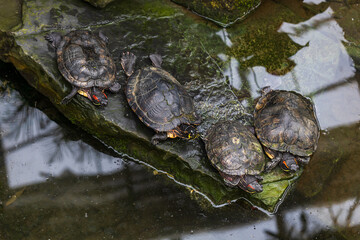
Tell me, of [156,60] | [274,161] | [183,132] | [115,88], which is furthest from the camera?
[156,60]

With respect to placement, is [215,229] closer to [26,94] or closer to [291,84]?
[291,84]

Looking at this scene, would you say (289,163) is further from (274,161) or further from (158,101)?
(158,101)

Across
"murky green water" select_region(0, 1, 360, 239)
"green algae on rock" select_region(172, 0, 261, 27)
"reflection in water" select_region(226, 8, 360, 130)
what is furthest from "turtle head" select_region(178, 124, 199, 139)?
"green algae on rock" select_region(172, 0, 261, 27)

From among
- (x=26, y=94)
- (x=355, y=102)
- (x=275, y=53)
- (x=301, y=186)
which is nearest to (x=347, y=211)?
(x=301, y=186)

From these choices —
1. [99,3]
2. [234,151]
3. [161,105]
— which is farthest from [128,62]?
[234,151]

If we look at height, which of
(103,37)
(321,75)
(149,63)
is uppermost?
(103,37)

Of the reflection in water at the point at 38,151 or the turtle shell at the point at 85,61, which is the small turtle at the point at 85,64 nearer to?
the turtle shell at the point at 85,61
